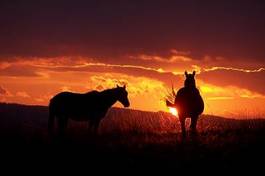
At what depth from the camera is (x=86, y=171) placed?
540 inches

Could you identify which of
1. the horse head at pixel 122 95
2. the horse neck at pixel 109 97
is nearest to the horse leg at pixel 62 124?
the horse neck at pixel 109 97

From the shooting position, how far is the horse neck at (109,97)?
75.1 ft

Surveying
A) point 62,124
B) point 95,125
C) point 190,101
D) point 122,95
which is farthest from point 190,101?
point 62,124

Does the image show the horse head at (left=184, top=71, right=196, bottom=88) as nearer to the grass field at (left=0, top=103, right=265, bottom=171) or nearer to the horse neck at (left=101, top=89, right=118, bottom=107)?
the grass field at (left=0, top=103, right=265, bottom=171)

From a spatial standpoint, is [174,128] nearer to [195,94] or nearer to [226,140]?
[195,94]

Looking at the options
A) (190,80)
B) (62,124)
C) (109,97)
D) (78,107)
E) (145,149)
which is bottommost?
(145,149)

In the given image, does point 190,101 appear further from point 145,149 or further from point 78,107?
point 78,107

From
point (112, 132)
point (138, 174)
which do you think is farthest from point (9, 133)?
point (138, 174)

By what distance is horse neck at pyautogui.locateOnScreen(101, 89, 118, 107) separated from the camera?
75.1 feet

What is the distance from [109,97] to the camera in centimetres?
2309

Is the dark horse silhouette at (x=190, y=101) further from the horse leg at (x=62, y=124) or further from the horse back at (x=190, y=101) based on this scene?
the horse leg at (x=62, y=124)

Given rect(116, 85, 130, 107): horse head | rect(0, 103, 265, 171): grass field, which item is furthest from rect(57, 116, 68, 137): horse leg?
rect(116, 85, 130, 107): horse head

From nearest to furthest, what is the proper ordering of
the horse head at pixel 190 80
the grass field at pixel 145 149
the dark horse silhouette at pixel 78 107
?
the grass field at pixel 145 149 < the horse head at pixel 190 80 < the dark horse silhouette at pixel 78 107

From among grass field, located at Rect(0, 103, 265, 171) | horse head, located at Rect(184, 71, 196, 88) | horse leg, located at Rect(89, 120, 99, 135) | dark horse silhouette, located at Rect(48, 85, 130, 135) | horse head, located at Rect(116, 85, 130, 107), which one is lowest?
grass field, located at Rect(0, 103, 265, 171)
